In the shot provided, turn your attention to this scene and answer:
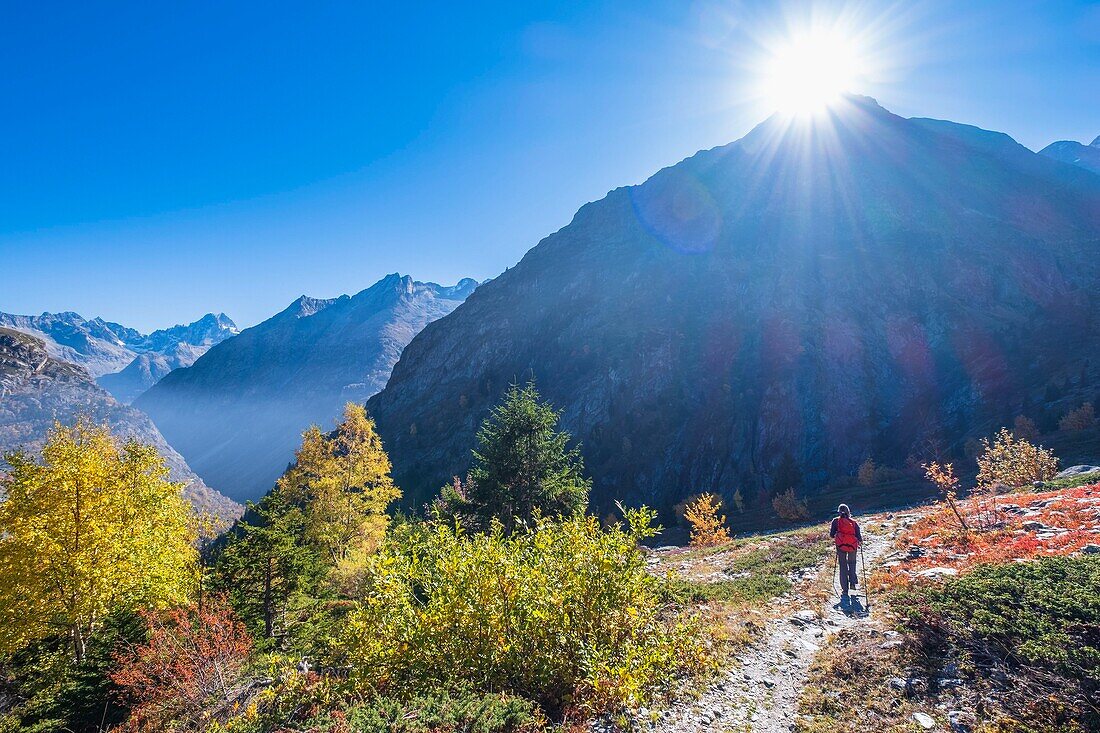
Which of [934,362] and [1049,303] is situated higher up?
[1049,303]

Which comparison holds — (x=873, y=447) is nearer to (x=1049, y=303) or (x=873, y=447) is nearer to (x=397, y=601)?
(x=1049, y=303)

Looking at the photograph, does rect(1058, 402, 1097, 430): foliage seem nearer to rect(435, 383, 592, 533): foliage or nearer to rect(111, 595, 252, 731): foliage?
rect(435, 383, 592, 533): foliage

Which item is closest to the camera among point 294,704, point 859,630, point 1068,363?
point 294,704

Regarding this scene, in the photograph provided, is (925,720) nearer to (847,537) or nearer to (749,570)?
(847,537)

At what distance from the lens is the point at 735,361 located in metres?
97.2

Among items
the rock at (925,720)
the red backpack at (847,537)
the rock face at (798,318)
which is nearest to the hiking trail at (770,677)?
the red backpack at (847,537)

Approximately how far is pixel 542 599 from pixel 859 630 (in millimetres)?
7925

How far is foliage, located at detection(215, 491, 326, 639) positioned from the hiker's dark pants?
61.2 feet

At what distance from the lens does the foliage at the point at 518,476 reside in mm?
22719

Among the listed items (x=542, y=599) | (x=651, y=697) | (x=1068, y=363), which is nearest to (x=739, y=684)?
(x=651, y=697)

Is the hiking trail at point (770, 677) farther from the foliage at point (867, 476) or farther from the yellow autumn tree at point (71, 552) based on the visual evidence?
the foliage at point (867, 476)

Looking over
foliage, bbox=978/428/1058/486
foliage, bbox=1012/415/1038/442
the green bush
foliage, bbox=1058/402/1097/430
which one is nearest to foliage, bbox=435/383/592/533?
the green bush

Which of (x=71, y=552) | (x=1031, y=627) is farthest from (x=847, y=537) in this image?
(x=71, y=552)

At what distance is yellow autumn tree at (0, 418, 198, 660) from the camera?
13.2 metres
